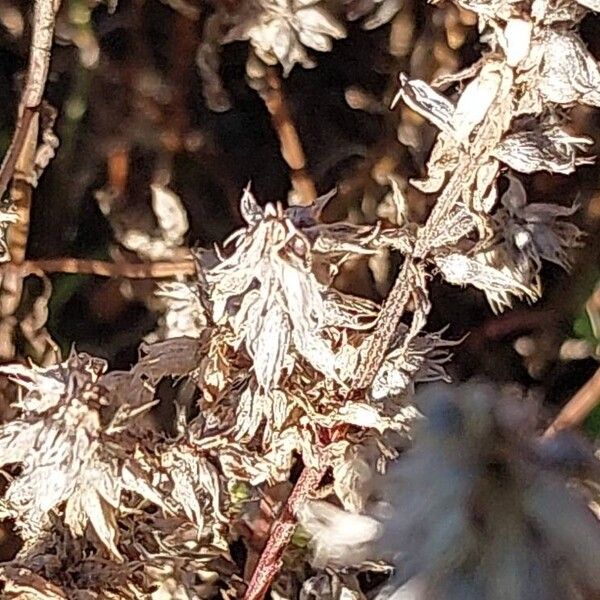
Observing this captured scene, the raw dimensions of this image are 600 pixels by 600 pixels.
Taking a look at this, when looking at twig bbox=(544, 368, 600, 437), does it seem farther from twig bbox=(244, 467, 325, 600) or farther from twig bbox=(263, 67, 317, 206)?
twig bbox=(263, 67, 317, 206)

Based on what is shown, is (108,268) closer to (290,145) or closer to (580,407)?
(290,145)

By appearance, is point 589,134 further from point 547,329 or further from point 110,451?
point 110,451

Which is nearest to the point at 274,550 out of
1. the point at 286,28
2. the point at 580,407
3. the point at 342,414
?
the point at 342,414

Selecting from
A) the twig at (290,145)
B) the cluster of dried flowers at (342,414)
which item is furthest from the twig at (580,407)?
the twig at (290,145)

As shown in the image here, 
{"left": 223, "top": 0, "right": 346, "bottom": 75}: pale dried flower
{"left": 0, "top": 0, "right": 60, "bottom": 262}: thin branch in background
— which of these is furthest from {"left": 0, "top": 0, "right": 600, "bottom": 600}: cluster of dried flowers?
{"left": 223, "top": 0, "right": 346, "bottom": 75}: pale dried flower

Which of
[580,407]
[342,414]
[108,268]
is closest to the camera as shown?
[342,414]
